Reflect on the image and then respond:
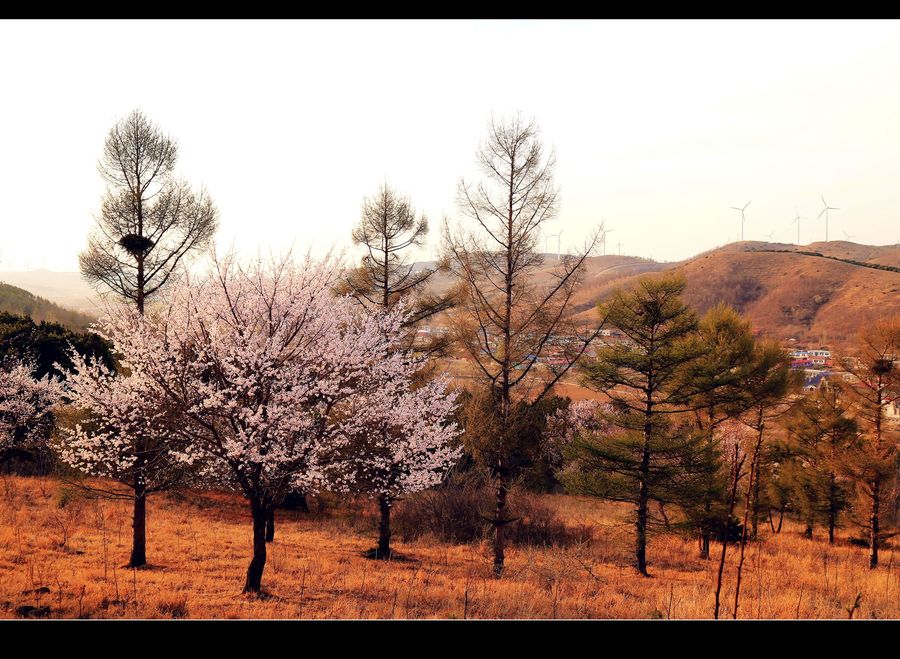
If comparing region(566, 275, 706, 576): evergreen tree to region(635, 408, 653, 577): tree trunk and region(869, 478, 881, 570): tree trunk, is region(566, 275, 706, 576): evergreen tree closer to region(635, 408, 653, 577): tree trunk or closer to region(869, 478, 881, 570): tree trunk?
region(635, 408, 653, 577): tree trunk

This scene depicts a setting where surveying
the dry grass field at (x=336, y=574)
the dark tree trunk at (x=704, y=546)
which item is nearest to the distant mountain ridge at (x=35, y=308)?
the dry grass field at (x=336, y=574)

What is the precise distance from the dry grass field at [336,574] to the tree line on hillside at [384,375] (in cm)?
123

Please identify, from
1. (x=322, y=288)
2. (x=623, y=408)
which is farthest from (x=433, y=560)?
(x=322, y=288)

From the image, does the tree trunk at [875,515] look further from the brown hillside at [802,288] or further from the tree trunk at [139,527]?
the brown hillside at [802,288]

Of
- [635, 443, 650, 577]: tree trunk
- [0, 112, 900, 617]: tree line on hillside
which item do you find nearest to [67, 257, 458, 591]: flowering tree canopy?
[0, 112, 900, 617]: tree line on hillside

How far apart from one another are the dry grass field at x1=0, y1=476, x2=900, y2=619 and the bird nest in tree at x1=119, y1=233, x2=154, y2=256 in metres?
7.06

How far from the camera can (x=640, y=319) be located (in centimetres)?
1897

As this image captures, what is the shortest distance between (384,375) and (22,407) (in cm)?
2017

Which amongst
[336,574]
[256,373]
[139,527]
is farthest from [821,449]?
[139,527]

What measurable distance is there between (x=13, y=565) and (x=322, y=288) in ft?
29.9

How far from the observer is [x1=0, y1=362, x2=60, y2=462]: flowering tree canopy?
76.0 ft

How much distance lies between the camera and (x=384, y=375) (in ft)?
43.2

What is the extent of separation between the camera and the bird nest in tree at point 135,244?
16141mm
